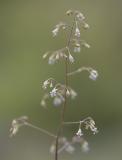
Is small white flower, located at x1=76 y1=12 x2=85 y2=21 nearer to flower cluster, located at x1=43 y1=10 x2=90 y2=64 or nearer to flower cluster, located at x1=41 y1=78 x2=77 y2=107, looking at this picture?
flower cluster, located at x1=43 y1=10 x2=90 y2=64

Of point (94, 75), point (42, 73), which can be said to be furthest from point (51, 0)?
point (94, 75)

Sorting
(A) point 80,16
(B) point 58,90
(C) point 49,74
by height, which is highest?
(C) point 49,74

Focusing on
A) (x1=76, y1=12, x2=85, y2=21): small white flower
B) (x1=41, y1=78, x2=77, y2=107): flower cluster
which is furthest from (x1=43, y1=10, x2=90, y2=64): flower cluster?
(x1=41, y1=78, x2=77, y2=107): flower cluster

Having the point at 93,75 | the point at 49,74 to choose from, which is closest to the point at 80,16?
the point at 93,75

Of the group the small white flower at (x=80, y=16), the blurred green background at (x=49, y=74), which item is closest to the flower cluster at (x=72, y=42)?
the small white flower at (x=80, y=16)

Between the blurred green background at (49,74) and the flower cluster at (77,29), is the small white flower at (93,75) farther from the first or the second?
the blurred green background at (49,74)

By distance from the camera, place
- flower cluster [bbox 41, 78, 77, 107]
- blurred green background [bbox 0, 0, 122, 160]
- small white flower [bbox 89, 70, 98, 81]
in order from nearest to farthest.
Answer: flower cluster [bbox 41, 78, 77, 107], small white flower [bbox 89, 70, 98, 81], blurred green background [bbox 0, 0, 122, 160]

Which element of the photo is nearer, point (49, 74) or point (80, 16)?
point (80, 16)

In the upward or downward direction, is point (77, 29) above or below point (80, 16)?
below

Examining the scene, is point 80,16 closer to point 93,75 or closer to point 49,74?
point 93,75
